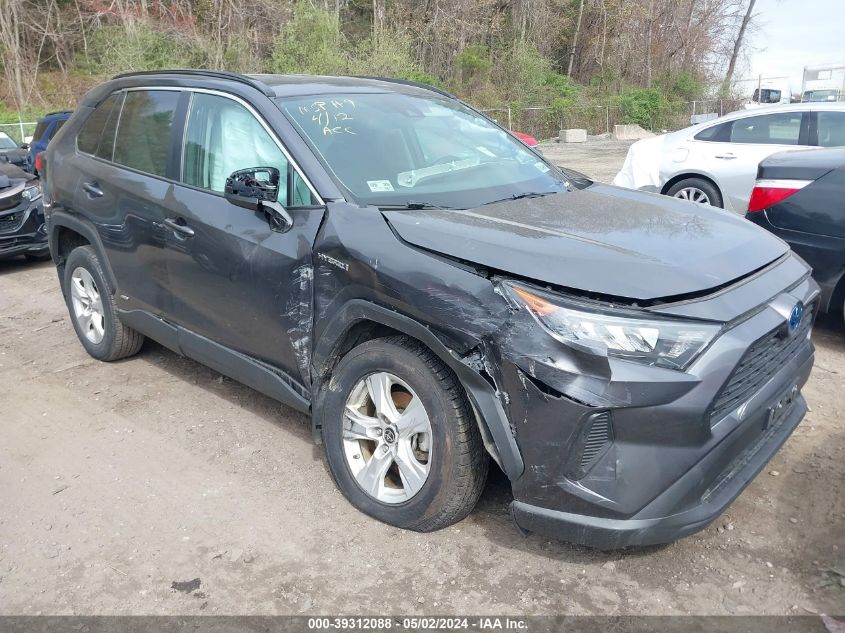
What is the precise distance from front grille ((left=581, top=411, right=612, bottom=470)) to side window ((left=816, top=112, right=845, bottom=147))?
278 inches

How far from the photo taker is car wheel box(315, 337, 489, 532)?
9.39 ft

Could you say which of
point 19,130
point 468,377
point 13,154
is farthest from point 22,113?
point 468,377

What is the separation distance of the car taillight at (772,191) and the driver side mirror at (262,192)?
352cm

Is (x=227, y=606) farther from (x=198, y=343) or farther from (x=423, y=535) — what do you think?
(x=198, y=343)

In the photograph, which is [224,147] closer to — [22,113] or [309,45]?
[309,45]

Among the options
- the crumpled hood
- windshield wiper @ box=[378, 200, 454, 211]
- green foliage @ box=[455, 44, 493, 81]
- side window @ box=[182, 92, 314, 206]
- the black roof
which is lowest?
the crumpled hood

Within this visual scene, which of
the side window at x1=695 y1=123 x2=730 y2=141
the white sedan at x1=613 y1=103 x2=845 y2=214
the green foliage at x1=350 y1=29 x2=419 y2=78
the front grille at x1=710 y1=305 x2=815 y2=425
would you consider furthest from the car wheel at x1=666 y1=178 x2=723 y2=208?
the green foliage at x1=350 y1=29 x2=419 y2=78

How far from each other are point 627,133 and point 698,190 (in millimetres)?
25176

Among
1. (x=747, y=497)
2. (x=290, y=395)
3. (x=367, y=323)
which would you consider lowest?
(x=747, y=497)

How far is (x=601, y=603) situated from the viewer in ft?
8.96

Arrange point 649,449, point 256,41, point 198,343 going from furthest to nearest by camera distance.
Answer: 1. point 256,41
2. point 198,343
3. point 649,449

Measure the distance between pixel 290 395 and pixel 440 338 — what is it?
1113mm

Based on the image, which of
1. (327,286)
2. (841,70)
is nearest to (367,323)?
(327,286)

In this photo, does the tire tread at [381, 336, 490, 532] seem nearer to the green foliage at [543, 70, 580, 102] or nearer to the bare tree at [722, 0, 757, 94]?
the green foliage at [543, 70, 580, 102]
